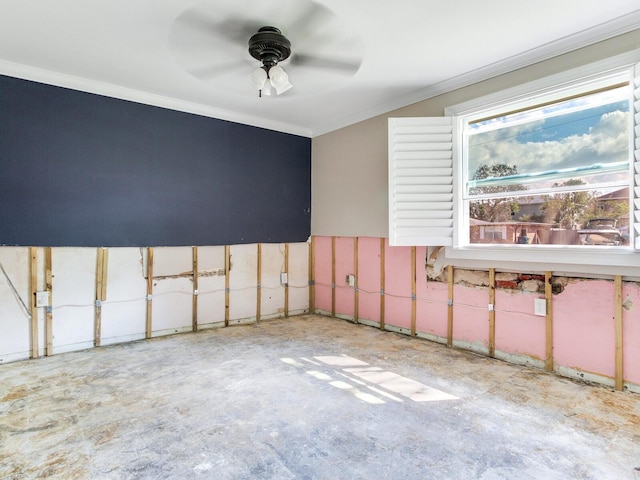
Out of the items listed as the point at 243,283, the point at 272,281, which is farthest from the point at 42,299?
the point at 272,281

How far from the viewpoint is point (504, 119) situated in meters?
3.04

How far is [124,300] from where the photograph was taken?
11.5 ft

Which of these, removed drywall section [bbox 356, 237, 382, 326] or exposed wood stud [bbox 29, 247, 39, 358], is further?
removed drywall section [bbox 356, 237, 382, 326]

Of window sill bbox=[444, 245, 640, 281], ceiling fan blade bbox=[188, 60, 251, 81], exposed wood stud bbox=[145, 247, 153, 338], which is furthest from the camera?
exposed wood stud bbox=[145, 247, 153, 338]

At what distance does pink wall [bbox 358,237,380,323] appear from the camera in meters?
4.09

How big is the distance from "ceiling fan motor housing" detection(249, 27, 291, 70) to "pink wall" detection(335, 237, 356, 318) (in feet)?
7.80

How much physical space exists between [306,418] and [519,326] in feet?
6.42

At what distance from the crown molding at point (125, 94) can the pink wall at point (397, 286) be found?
216cm

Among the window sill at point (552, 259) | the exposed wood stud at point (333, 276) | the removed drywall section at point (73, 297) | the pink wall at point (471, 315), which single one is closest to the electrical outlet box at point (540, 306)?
the window sill at point (552, 259)

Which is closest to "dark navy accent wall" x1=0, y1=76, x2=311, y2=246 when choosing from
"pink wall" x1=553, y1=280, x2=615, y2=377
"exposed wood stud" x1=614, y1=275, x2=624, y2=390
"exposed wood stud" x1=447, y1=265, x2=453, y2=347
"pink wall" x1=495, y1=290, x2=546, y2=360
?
"exposed wood stud" x1=447, y1=265, x2=453, y2=347

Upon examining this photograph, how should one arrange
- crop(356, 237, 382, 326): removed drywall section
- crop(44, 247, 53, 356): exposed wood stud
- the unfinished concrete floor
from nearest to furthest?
the unfinished concrete floor < crop(44, 247, 53, 356): exposed wood stud < crop(356, 237, 382, 326): removed drywall section

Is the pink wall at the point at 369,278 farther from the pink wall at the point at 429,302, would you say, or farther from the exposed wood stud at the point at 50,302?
the exposed wood stud at the point at 50,302

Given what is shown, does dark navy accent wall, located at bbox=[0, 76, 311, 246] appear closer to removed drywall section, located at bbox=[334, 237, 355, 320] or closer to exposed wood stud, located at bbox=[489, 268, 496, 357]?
removed drywall section, located at bbox=[334, 237, 355, 320]

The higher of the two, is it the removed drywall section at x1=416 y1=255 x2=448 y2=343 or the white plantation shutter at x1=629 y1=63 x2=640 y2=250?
the white plantation shutter at x1=629 y1=63 x2=640 y2=250
